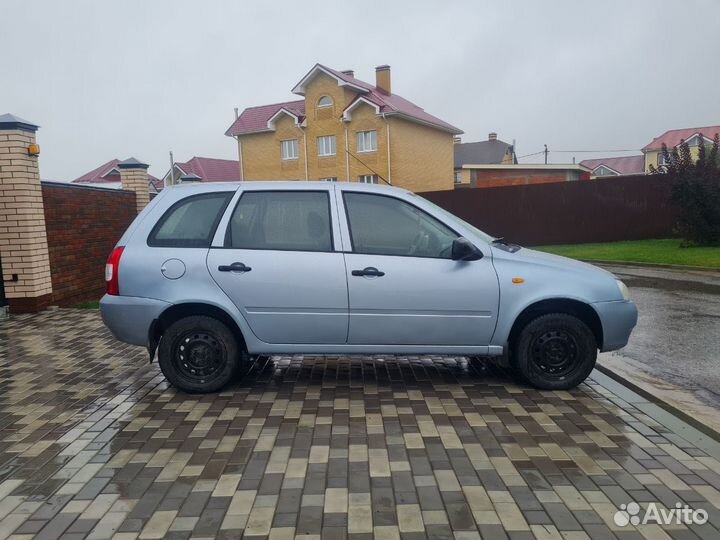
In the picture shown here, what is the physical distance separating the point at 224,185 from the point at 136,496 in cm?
279

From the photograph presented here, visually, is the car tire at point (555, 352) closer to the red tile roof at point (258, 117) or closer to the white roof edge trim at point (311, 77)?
the white roof edge trim at point (311, 77)

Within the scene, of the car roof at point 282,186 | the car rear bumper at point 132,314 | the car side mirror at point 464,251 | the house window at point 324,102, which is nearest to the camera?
the car side mirror at point 464,251

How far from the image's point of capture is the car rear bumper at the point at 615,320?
471cm

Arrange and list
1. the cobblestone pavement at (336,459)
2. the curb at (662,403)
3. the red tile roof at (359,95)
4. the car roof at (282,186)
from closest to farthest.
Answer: the cobblestone pavement at (336,459)
the curb at (662,403)
the car roof at (282,186)
the red tile roof at (359,95)

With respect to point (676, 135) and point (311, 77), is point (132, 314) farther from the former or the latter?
point (676, 135)

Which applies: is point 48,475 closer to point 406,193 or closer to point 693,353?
point 406,193

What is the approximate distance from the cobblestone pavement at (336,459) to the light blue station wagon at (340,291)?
419 mm

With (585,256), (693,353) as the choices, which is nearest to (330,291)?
(693,353)

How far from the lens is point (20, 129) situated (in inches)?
324

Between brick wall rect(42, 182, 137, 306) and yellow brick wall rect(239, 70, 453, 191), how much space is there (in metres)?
22.7

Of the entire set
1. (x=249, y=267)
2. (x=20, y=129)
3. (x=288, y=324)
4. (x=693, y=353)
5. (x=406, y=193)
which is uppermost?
(x=20, y=129)

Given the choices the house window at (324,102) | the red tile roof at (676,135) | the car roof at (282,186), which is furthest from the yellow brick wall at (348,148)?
the red tile roof at (676,135)

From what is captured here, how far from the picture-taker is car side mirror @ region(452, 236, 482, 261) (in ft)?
15.2

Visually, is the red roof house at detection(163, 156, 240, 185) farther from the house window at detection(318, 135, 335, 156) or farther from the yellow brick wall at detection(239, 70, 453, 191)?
the house window at detection(318, 135, 335, 156)
